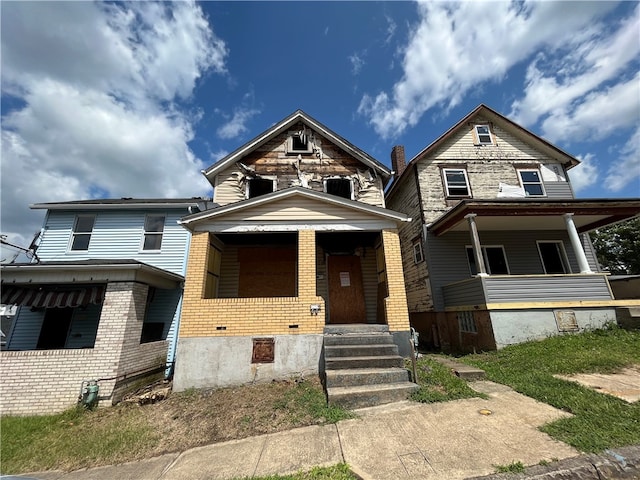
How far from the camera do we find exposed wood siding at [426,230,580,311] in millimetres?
11570

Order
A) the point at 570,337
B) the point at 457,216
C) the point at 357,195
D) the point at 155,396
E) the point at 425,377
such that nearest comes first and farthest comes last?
the point at 425,377, the point at 155,396, the point at 570,337, the point at 457,216, the point at 357,195

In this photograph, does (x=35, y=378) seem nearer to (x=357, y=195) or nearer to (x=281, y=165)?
(x=281, y=165)

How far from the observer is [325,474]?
325cm

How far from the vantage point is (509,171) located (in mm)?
13648

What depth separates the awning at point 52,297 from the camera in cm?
769

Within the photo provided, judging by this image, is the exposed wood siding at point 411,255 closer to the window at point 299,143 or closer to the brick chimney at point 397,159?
the brick chimney at point 397,159

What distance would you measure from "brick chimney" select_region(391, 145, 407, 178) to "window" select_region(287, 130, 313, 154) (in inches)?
261

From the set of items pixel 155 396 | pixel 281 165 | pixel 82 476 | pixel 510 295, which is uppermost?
pixel 281 165

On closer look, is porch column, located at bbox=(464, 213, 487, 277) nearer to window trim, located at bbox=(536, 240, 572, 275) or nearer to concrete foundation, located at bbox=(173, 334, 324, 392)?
window trim, located at bbox=(536, 240, 572, 275)

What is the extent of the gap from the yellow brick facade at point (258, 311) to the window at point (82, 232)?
6.88 meters

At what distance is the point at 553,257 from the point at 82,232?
67.6 ft

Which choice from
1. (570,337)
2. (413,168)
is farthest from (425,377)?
(413,168)

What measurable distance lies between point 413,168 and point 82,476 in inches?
573

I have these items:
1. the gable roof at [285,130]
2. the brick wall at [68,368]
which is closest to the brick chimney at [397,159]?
the gable roof at [285,130]
